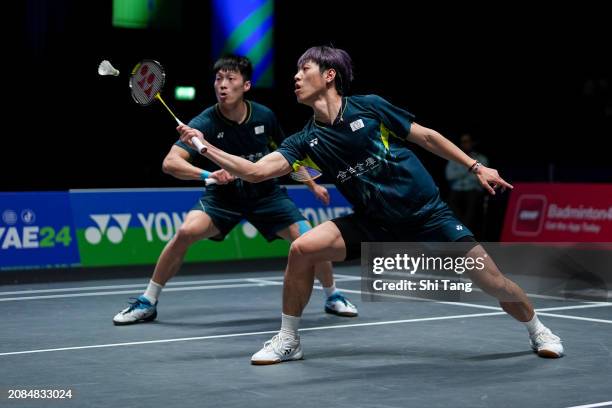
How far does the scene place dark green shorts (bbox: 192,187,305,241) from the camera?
8.30m

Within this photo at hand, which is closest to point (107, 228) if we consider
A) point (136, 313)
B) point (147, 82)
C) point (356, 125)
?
point (136, 313)

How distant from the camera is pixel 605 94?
21.4m

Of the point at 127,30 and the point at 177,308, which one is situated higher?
the point at 127,30

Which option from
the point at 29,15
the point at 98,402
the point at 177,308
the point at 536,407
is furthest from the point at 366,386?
the point at 29,15

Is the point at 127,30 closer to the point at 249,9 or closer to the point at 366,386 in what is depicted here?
the point at 249,9

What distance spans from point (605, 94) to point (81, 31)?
34.3 ft

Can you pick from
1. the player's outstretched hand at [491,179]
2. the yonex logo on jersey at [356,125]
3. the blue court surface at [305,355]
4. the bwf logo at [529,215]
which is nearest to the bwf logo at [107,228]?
the blue court surface at [305,355]

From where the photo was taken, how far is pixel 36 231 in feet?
39.1

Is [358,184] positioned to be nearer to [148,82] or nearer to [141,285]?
[148,82]

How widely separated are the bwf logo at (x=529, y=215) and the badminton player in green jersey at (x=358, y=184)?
7339mm

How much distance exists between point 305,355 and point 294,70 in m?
12.4

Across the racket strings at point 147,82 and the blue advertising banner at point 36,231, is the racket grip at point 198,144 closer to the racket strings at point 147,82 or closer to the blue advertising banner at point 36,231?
the racket strings at point 147,82

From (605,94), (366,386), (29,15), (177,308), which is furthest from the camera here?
(605,94)

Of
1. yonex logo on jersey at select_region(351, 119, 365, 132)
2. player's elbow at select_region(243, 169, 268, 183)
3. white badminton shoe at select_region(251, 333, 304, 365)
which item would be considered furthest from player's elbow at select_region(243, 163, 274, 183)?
white badminton shoe at select_region(251, 333, 304, 365)
